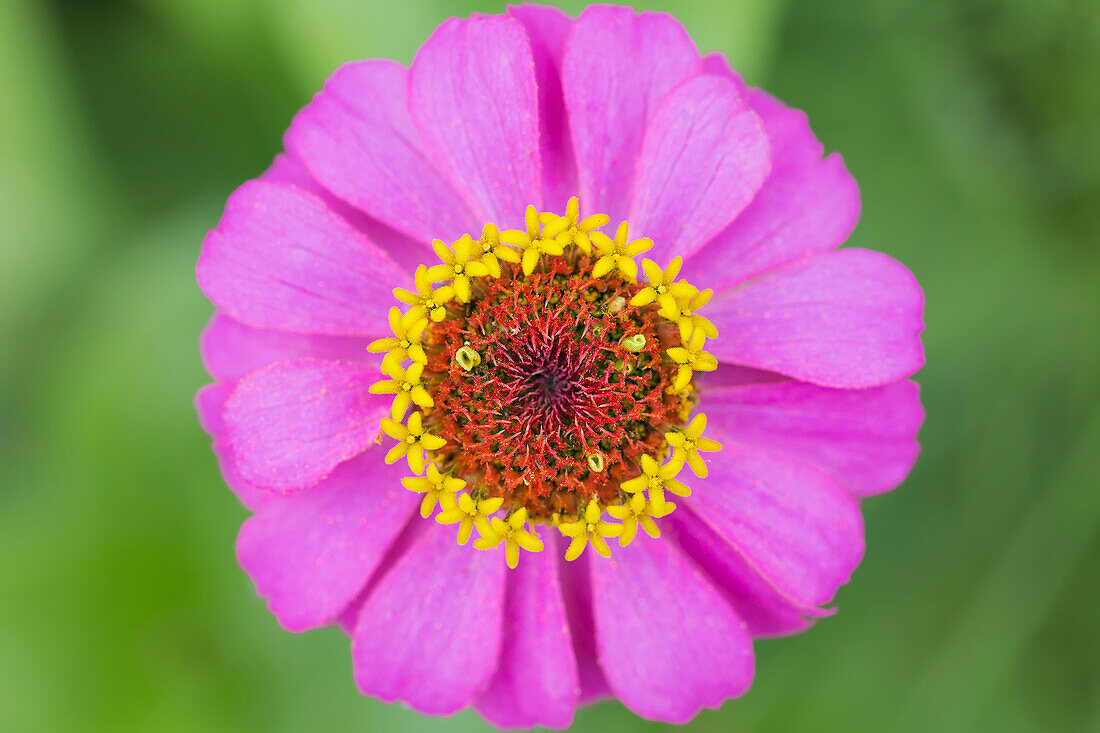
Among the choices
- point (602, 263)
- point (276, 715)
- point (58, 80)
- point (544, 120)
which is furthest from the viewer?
point (58, 80)

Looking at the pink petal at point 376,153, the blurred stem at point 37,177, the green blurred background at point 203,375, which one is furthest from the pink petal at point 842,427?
the blurred stem at point 37,177

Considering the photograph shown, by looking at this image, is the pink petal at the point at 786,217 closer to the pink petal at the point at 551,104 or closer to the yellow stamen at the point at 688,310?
the yellow stamen at the point at 688,310

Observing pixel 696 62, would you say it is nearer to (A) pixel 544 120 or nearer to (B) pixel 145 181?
(A) pixel 544 120

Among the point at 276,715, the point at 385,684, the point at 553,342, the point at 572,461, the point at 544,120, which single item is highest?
the point at 544,120

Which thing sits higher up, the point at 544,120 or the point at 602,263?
the point at 544,120

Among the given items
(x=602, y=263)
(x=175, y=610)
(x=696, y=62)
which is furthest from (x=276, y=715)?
(x=696, y=62)

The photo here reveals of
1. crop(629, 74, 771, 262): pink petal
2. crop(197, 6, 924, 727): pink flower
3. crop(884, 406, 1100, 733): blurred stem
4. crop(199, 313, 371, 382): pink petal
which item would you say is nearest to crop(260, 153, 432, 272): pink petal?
crop(197, 6, 924, 727): pink flower

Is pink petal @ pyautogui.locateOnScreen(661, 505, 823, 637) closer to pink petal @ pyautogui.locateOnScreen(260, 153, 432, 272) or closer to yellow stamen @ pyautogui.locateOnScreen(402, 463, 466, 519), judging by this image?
yellow stamen @ pyautogui.locateOnScreen(402, 463, 466, 519)
